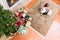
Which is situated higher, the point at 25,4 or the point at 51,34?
the point at 25,4

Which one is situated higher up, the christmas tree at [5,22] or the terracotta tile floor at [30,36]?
the christmas tree at [5,22]

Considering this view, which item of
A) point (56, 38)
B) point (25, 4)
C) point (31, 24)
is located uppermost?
point (25, 4)

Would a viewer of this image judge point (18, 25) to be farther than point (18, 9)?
No

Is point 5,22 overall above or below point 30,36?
above

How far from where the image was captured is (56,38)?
1768 millimetres

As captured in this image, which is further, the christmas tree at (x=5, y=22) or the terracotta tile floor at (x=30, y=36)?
the terracotta tile floor at (x=30, y=36)

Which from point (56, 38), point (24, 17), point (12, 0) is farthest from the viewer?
point (56, 38)

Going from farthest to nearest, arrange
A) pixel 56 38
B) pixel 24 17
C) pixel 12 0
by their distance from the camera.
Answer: pixel 56 38 → pixel 24 17 → pixel 12 0

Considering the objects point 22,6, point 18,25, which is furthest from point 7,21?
point 22,6

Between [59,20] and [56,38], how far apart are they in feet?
0.83

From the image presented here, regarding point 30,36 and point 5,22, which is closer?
point 5,22

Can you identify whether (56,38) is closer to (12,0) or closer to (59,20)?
(59,20)

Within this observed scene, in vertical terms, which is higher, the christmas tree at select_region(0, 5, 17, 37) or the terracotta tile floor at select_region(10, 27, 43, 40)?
the christmas tree at select_region(0, 5, 17, 37)

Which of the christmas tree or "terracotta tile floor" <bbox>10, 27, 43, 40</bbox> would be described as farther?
"terracotta tile floor" <bbox>10, 27, 43, 40</bbox>
